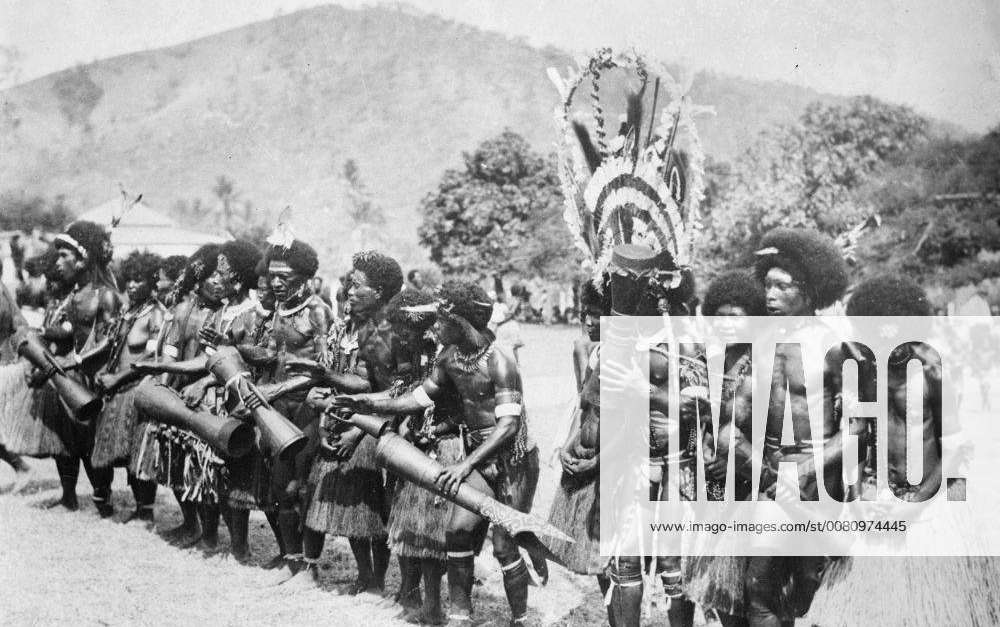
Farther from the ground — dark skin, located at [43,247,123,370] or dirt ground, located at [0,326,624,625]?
dark skin, located at [43,247,123,370]

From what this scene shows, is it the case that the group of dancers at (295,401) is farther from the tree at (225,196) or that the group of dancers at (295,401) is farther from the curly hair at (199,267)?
the tree at (225,196)

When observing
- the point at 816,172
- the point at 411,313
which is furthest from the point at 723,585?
the point at 816,172

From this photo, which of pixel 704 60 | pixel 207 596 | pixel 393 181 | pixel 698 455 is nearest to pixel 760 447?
pixel 698 455

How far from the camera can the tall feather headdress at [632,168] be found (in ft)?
14.4

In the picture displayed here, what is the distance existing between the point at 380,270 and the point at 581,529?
195 cm

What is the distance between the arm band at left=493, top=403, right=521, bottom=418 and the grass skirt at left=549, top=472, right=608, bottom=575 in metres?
0.40

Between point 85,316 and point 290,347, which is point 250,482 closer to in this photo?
point 290,347

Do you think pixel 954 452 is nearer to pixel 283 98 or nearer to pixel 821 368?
pixel 821 368

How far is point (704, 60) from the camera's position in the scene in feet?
24.0

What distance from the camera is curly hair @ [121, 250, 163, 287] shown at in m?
7.16

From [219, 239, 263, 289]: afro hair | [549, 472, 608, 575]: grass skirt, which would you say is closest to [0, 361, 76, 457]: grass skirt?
[219, 239, 263, 289]: afro hair

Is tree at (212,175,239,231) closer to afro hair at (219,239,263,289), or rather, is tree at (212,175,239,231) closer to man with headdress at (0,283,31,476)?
man with headdress at (0,283,31,476)

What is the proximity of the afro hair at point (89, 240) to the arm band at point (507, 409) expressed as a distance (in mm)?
4253

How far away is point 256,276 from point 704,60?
4.03 meters
